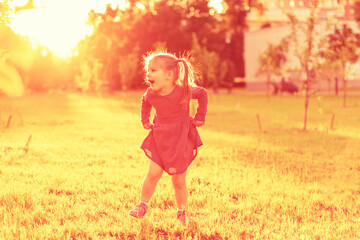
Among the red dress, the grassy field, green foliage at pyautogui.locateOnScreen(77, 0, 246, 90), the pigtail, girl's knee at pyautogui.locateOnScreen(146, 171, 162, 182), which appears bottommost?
the grassy field

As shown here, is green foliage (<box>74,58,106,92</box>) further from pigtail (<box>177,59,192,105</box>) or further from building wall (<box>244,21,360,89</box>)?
pigtail (<box>177,59,192,105</box>)

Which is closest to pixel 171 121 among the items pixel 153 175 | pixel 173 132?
pixel 173 132

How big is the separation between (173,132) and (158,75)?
540mm

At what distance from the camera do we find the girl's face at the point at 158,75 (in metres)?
3.87

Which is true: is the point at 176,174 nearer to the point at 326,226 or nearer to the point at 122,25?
the point at 326,226

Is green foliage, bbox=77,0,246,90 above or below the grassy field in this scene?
above

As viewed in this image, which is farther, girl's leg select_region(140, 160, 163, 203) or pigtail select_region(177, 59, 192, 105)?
girl's leg select_region(140, 160, 163, 203)

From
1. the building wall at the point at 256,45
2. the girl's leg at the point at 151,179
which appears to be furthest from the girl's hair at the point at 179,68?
the building wall at the point at 256,45

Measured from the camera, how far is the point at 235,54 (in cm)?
6756

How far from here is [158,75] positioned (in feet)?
12.7

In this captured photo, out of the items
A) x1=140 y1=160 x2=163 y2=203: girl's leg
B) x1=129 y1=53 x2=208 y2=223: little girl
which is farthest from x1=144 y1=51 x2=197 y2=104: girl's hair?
x1=140 y1=160 x2=163 y2=203: girl's leg

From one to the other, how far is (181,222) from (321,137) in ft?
25.2

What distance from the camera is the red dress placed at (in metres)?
3.94

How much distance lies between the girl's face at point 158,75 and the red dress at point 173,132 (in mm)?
114
